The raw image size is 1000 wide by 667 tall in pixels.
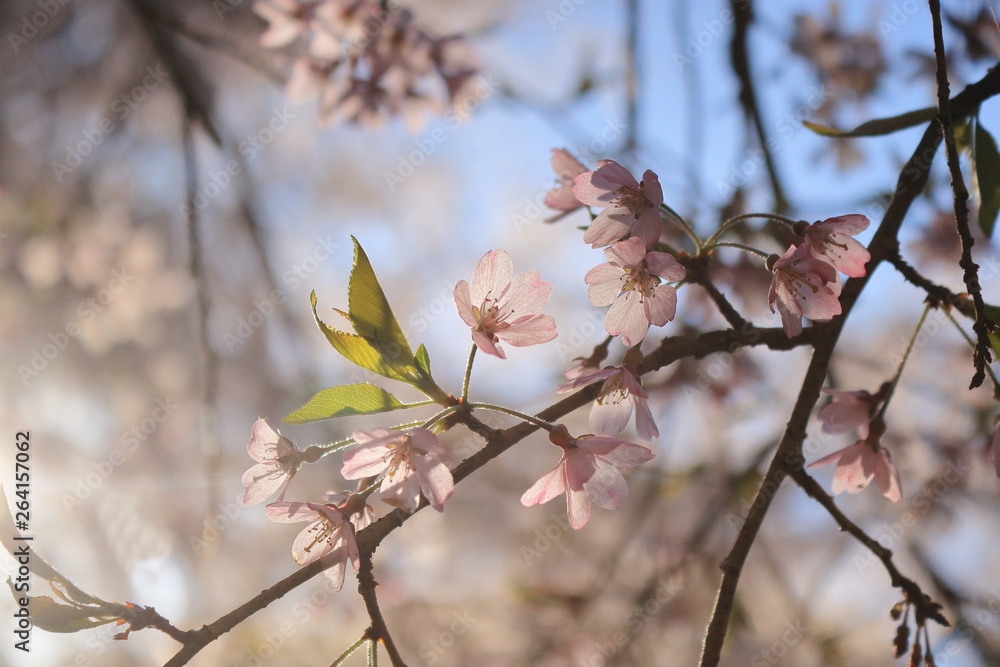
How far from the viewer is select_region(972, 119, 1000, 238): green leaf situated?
3.47ft

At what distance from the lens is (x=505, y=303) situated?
0.87 meters

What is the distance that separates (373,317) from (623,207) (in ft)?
1.09

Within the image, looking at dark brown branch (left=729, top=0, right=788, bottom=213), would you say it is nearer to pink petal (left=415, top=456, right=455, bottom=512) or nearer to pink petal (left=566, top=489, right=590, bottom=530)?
pink petal (left=566, top=489, right=590, bottom=530)

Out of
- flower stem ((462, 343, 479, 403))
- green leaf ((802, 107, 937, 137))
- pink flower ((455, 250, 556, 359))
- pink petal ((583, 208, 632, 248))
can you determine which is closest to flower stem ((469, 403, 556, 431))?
flower stem ((462, 343, 479, 403))

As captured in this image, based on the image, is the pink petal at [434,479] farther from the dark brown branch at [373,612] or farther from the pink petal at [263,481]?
the pink petal at [263,481]

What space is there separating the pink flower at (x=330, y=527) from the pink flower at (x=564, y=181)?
1.91ft

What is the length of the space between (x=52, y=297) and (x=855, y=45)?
5294 mm

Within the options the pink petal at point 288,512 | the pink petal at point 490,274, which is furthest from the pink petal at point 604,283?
the pink petal at point 288,512

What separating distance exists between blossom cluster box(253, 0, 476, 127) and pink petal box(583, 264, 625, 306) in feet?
7.27

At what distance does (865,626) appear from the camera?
15.7 ft

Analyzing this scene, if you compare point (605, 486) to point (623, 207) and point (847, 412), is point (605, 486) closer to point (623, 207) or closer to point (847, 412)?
point (623, 207)

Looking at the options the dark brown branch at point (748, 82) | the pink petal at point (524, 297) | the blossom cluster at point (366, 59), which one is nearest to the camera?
the pink petal at point (524, 297)

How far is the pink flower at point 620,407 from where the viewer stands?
31.0 inches

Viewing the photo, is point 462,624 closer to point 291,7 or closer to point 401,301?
point 401,301
